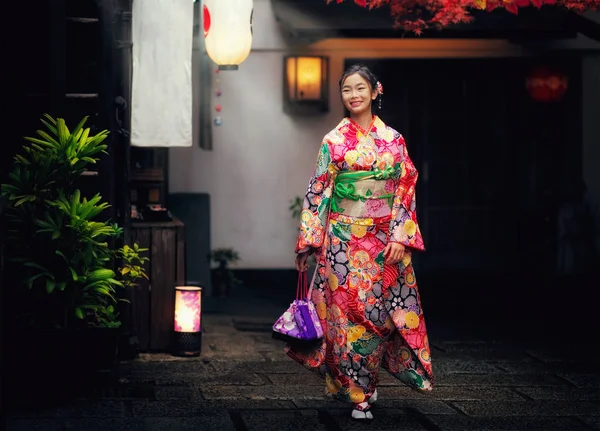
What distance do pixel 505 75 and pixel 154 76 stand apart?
8194mm

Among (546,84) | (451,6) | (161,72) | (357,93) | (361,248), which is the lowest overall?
(361,248)

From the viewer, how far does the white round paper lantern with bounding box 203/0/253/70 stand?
423 inches

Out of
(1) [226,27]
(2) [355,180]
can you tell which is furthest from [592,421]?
(1) [226,27]

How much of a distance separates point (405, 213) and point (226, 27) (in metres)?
3.90

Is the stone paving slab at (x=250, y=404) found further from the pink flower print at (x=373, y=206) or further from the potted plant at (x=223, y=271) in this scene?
the potted plant at (x=223, y=271)

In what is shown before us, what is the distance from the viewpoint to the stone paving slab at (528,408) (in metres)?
7.80

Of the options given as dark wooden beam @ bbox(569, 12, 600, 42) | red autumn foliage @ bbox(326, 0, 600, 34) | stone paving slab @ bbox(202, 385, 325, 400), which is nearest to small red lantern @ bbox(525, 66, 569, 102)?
dark wooden beam @ bbox(569, 12, 600, 42)

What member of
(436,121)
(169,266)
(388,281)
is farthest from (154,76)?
(436,121)

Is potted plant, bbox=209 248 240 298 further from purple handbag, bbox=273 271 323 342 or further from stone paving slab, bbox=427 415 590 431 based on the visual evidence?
stone paving slab, bbox=427 415 590 431

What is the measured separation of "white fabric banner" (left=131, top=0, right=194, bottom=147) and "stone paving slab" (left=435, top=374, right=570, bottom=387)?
3.06 metres

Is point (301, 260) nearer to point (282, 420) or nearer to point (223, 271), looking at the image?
point (282, 420)

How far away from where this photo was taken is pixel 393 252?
7.59m

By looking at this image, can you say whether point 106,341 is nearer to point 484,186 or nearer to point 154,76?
point 154,76

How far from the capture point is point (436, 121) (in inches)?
647
